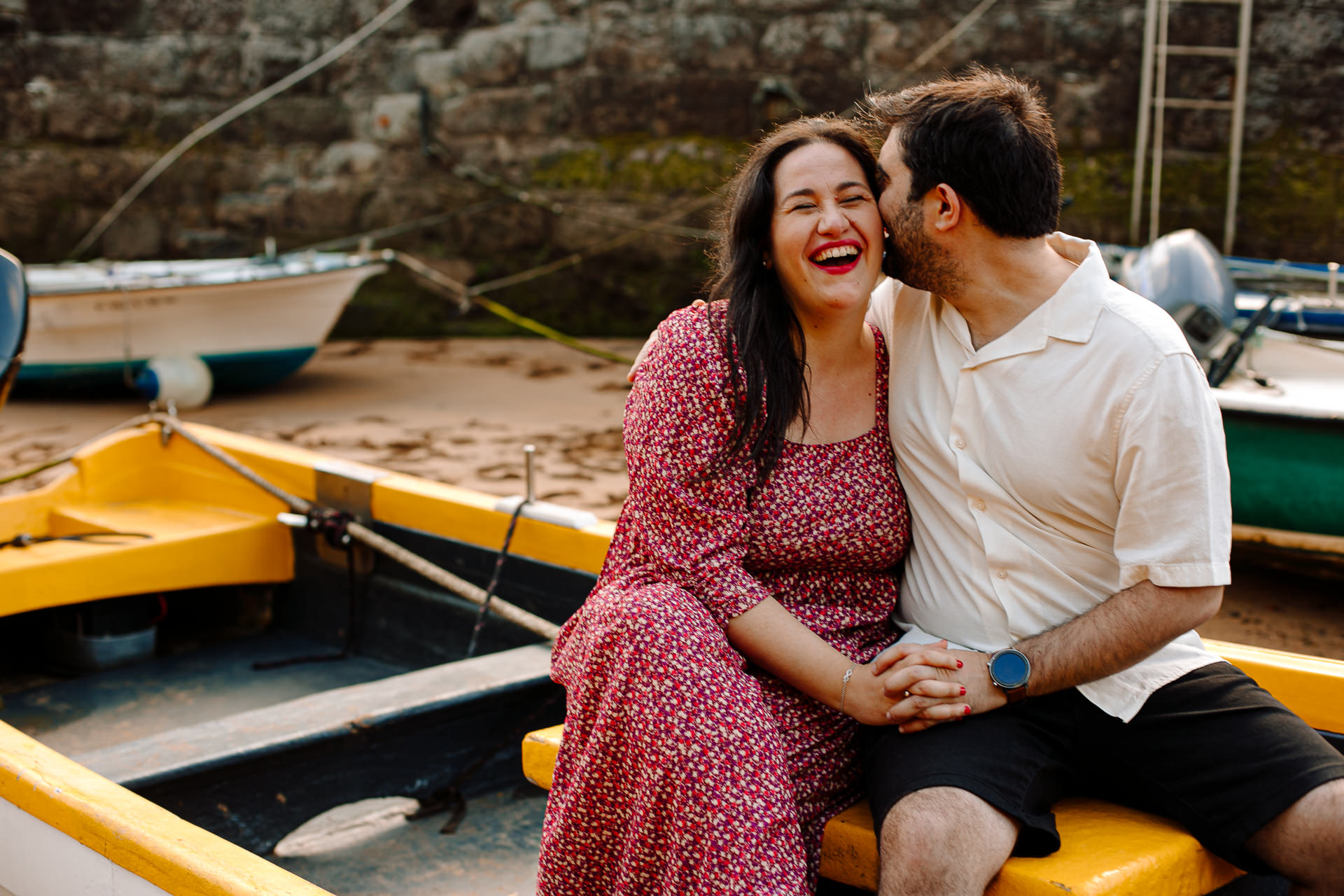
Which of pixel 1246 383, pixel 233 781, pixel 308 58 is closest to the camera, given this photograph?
pixel 233 781

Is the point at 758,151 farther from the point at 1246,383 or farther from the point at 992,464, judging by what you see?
the point at 1246,383

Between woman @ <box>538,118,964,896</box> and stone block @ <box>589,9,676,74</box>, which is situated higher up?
stone block @ <box>589,9,676,74</box>

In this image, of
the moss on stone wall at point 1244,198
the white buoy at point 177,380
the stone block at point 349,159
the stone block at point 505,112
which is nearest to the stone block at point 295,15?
the stone block at point 349,159

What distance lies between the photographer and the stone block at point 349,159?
859 cm

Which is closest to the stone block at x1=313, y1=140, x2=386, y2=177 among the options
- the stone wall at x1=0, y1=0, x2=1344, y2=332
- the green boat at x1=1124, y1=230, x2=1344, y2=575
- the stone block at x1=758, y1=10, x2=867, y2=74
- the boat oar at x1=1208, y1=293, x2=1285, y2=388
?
the stone wall at x1=0, y1=0, x2=1344, y2=332

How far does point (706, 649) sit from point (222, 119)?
8.13 m

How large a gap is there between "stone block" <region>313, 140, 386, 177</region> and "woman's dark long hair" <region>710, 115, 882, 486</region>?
7357 millimetres

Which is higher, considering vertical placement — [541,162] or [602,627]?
[541,162]

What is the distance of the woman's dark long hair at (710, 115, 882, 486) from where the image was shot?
1.61 metres

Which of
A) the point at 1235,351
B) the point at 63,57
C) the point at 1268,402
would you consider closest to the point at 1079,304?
the point at 1268,402

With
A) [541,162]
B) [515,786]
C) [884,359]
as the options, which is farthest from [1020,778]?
[541,162]

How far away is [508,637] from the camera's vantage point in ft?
9.56

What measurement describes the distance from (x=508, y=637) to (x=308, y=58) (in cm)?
675

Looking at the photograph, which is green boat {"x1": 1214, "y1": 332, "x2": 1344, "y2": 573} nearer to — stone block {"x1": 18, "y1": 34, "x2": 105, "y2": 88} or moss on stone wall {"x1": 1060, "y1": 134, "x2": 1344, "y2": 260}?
moss on stone wall {"x1": 1060, "y1": 134, "x2": 1344, "y2": 260}
